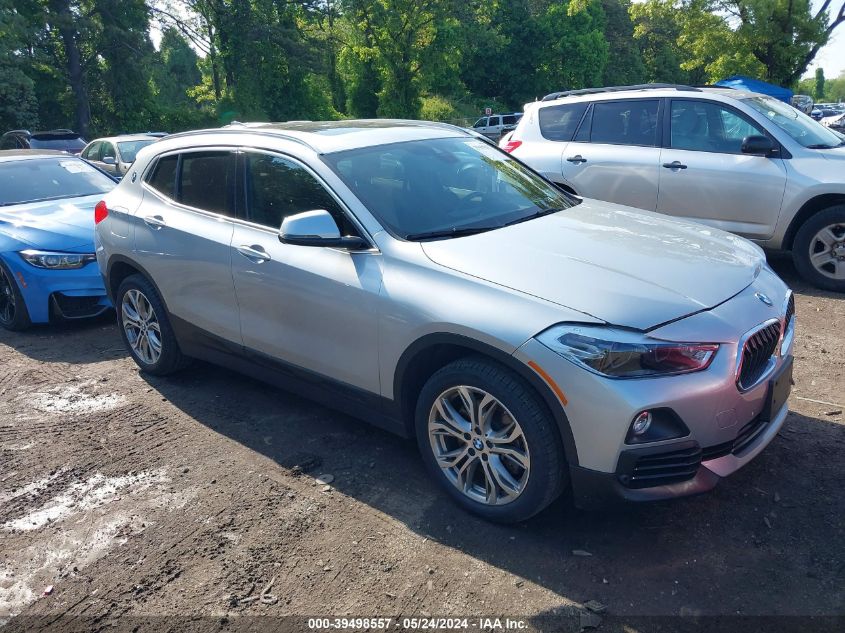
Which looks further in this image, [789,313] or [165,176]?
[165,176]

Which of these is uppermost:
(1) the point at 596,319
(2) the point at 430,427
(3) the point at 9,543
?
(1) the point at 596,319

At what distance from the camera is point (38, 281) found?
6.38 metres

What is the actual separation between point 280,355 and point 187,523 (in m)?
1.05

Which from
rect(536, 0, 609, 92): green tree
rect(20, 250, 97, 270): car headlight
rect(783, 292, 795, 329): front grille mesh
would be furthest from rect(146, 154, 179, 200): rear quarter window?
rect(536, 0, 609, 92): green tree

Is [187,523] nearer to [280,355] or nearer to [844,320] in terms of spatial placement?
[280,355]

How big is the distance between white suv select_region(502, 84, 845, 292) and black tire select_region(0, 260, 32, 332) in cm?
535

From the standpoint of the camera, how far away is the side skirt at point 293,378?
12.0 ft

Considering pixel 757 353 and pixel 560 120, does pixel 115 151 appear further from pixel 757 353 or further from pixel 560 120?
pixel 757 353

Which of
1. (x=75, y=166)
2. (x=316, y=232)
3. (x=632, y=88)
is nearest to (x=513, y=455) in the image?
(x=316, y=232)

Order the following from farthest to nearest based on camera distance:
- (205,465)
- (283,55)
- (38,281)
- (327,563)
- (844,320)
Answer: (283,55), (38,281), (844,320), (205,465), (327,563)

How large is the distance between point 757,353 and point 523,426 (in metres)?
1.08

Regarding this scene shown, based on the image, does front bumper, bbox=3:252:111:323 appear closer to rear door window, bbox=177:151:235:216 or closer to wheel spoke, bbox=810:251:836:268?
rear door window, bbox=177:151:235:216

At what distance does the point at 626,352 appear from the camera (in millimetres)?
2840

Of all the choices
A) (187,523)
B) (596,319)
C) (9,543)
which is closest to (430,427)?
(596,319)
